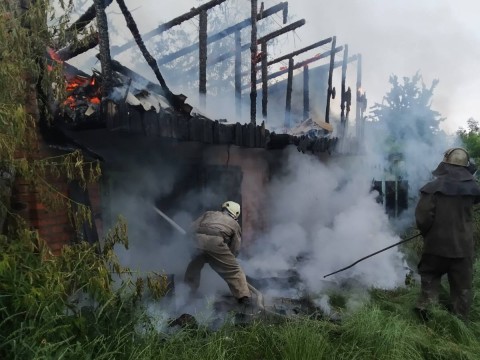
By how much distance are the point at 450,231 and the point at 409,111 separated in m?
10.7

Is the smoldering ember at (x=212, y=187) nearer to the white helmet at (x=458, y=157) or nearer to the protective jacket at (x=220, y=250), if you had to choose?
the protective jacket at (x=220, y=250)

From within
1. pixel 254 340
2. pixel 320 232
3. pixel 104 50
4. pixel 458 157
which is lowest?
pixel 254 340

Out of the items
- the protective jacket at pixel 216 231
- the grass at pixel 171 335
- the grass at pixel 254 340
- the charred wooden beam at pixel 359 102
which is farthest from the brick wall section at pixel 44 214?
the charred wooden beam at pixel 359 102

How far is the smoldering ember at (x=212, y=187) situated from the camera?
175 inches

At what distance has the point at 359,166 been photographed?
12.5 meters

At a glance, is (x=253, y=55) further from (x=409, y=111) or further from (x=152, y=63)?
(x=409, y=111)

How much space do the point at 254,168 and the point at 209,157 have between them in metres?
1.53

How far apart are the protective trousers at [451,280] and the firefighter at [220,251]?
2.30 metres

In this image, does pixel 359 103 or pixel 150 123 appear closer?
pixel 150 123

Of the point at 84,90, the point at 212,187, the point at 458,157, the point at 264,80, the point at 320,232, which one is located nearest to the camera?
the point at 84,90

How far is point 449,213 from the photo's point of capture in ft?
17.9

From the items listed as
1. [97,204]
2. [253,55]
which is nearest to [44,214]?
[97,204]

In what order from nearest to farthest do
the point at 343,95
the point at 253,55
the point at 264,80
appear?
the point at 253,55, the point at 264,80, the point at 343,95

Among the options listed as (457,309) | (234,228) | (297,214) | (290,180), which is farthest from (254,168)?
(457,309)
